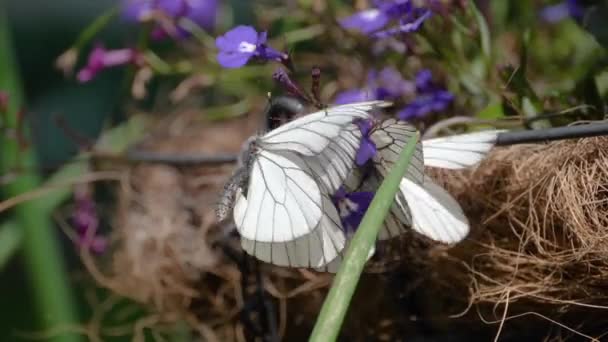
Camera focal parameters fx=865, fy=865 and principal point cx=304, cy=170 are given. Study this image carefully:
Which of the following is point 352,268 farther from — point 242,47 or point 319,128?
point 242,47

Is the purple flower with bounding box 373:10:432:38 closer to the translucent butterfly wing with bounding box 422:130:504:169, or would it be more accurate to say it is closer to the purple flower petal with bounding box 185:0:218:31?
the translucent butterfly wing with bounding box 422:130:504:169

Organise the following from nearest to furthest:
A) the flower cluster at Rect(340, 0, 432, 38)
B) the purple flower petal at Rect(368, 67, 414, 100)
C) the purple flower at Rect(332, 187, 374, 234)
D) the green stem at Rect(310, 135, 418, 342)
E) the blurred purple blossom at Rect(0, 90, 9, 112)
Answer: the green stem at Rect(310, 135, 418, 342) → the purple flower at Rect(332, 187, 374, 234) → the flower cluster at Rect(340, 0, 432, 38) → the purple flower petal at Rect(368, 67, 414, 100) → the blurred purple blossom at Rect(0, 90, 9, 112)

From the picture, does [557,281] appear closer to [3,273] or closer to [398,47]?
[398,47]

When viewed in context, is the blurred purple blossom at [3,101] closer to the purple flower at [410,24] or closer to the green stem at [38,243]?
the green stem at [38,243]

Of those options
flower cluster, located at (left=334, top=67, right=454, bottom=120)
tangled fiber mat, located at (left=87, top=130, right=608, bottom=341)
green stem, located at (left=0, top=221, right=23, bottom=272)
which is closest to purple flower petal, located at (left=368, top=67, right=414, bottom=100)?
flower cluster, located at (left=334, top=67, right=454, bottom=120)

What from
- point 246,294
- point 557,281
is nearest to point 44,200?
point 246,294

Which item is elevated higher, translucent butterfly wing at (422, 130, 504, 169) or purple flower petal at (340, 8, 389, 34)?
purple flower petal at (340, 8, 389, 34)
